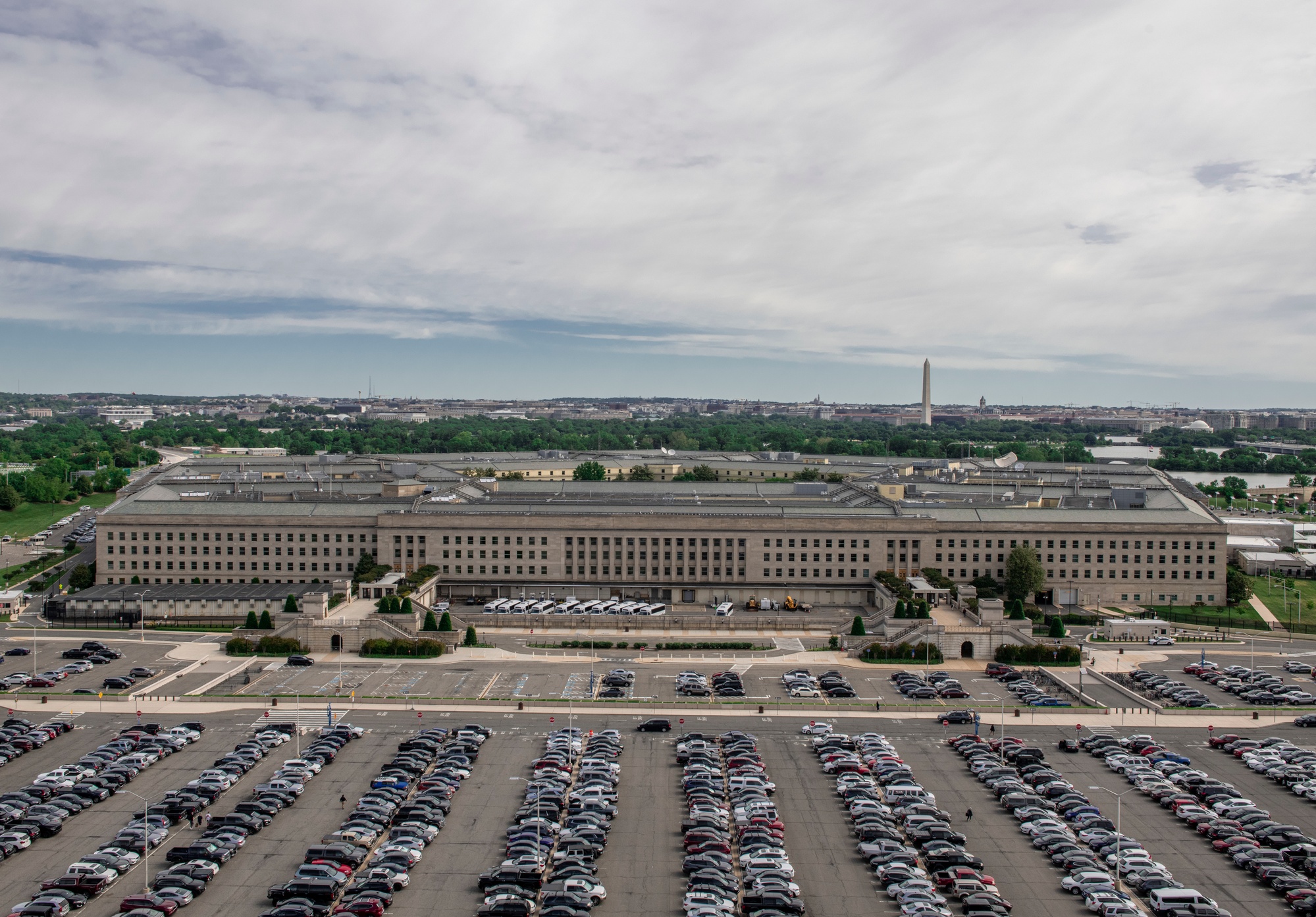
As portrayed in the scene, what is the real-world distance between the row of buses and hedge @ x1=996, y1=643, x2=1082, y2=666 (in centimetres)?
3464

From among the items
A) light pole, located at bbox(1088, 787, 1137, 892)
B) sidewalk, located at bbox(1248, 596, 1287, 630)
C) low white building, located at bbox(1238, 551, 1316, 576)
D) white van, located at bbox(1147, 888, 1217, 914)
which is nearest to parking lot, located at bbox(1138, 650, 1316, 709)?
sidewalk, located at bbox(1248, 596, 1287, 630)

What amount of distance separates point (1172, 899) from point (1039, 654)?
44427mm

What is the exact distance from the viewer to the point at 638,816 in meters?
54.3

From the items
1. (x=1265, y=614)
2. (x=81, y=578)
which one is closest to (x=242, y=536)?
(x=81, y=578)

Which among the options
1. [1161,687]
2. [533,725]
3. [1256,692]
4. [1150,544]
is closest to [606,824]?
[533,725]

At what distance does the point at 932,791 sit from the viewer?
58219 mm

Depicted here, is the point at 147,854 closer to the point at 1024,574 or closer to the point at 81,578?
the point at 81,578

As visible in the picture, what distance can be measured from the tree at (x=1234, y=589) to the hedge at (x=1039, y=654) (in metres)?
37.6

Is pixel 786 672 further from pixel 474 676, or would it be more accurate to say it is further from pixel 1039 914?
pixel 1039 914

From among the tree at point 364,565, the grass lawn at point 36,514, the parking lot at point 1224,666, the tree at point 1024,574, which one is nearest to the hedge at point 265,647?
the tree at point 364,565

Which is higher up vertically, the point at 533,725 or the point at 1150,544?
the point at 1150,544

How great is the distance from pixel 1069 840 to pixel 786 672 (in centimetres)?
3459

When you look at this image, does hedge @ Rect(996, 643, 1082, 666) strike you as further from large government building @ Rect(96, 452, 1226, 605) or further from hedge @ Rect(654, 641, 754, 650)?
large government building @ Rect(96, 452, 1226, 605)

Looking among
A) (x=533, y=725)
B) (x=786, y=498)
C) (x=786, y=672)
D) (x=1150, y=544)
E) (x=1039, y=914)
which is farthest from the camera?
(x=786, y=498)
